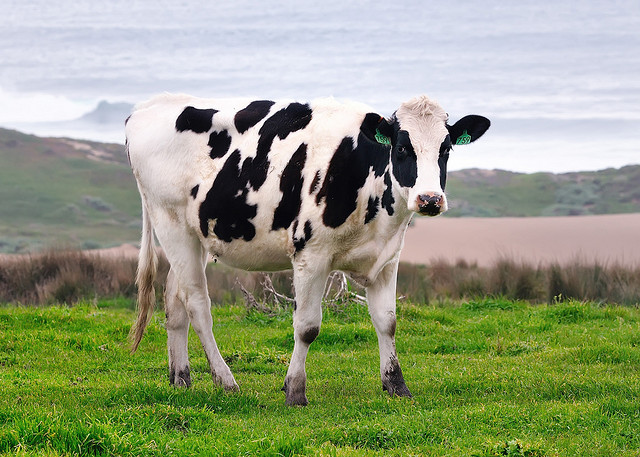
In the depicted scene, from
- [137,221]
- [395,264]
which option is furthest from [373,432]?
[137,221]

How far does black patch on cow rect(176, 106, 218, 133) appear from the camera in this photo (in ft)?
29.7

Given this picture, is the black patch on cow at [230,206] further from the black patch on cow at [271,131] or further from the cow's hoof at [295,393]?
the cow's hoof at [295,393]

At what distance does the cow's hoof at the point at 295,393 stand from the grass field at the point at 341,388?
0.10 meters

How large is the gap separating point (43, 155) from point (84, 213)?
1906 cm

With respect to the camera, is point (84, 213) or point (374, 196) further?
point (84, 213)

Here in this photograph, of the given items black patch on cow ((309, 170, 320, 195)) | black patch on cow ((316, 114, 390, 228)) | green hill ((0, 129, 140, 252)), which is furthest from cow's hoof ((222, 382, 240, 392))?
green hill ((0, 129, 140, 252))

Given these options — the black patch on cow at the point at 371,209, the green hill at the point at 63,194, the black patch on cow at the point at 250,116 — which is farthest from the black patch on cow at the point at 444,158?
the green hill at the point at 63,194

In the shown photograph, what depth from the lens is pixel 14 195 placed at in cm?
7312

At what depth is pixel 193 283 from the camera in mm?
9016

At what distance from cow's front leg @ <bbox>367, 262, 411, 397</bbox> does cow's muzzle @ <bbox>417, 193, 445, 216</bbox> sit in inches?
54.7

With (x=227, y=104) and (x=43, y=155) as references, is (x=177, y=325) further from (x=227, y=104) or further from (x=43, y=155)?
(x=43, y=155)

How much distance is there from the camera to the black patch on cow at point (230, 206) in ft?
27.9

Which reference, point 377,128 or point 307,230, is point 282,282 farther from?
point 377,128

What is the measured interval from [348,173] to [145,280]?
3.14 metres
